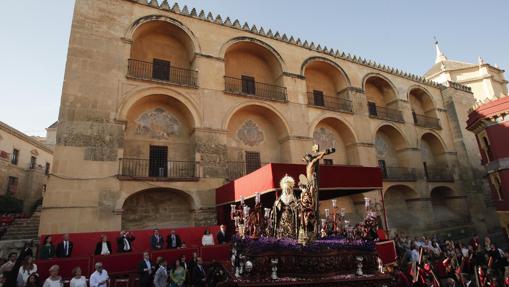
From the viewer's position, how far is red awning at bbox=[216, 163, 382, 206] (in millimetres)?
9078

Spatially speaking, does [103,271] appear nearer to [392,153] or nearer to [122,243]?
[122,243]

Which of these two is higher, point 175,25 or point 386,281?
point 175,25

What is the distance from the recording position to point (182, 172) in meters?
14.0

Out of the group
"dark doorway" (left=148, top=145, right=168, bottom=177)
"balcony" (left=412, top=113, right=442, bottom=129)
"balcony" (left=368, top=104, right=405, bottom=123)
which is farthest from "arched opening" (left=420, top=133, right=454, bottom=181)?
"dark doorway" (left=148, top=145, right=168, bottom=177)

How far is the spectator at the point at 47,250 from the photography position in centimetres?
874

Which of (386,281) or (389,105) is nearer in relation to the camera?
(386,281)

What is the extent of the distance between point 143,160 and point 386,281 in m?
11.4

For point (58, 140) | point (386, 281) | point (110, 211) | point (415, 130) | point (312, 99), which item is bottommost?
point (386, 281)

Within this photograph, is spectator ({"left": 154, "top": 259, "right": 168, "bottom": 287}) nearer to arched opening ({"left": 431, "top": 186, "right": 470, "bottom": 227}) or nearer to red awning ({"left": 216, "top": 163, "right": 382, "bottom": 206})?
red awning ({"left": 216, "top": 163, "right": 382, "bottom": 206})

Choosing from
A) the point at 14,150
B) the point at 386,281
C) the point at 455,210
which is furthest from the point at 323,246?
the point at 14,150

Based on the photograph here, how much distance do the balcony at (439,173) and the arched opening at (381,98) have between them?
5.17 m

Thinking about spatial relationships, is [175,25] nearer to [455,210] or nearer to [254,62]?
[254,62]

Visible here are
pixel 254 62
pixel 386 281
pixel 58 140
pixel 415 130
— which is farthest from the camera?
pixel 415 130

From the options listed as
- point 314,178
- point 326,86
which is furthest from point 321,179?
point 326,86
